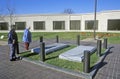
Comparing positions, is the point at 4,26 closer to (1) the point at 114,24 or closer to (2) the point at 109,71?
(1) the point at 114,24

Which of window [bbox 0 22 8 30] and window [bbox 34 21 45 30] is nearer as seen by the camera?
window [bbox 34 21 45 30]

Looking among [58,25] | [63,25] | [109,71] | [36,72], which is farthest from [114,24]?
[36,72]

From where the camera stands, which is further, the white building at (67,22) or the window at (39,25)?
the window at (39,25)

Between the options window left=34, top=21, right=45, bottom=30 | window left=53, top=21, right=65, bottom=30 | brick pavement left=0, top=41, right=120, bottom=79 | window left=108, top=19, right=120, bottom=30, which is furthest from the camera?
window left=34, top=21, right=45, bottom=30

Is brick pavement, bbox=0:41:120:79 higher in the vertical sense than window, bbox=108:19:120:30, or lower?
lower

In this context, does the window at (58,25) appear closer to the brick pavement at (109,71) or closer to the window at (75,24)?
the window at (75,24)

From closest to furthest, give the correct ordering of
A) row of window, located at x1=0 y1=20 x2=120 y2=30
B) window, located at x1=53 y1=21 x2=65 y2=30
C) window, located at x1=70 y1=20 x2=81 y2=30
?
row of window, located at x1=0 y1=20 x2=120 y2=30 → window, located at x1=70 y1=20 x2=81 y2=30 → window, located at x1=53 y1=21 x2=65 y2=30

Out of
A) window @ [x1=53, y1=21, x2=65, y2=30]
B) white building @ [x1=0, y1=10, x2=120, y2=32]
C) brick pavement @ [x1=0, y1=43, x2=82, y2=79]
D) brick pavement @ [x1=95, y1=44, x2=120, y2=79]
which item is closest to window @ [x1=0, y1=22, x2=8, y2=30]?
white building @ [x1=0, y1=10, x2=120, y2=32]

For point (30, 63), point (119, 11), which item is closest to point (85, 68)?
point (30, 63)

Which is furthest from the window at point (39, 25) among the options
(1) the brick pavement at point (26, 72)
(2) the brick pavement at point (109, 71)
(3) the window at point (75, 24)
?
(2) the brick pavement at point (109, 71)

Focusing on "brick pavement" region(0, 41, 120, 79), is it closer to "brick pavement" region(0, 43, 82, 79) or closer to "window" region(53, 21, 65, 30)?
"brick pavement" region(0, 43, 82, 79)

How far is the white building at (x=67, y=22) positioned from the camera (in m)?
28.6

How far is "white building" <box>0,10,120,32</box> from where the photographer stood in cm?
2856

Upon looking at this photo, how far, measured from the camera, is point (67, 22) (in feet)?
110
